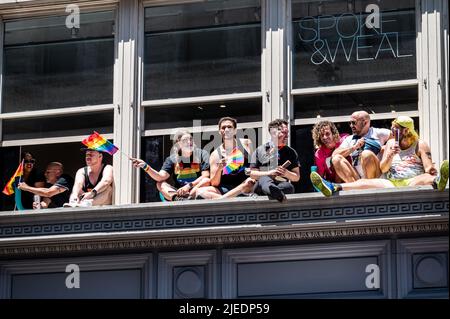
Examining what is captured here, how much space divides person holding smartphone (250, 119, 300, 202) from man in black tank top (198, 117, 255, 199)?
24 cm

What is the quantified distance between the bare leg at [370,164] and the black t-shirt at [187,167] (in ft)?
7.18

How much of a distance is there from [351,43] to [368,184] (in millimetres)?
2299

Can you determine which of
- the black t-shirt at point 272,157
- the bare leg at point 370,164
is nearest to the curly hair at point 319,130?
the black t-shirt at point 272,157

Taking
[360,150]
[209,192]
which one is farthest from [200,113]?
[360,150]

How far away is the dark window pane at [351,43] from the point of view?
20.3 metres

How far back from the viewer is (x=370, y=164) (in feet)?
63.6

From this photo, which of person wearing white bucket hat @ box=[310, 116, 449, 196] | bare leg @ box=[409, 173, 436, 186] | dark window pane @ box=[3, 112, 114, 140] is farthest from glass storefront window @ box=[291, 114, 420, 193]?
dark window pane @ box=[3, 112, 114, 140]

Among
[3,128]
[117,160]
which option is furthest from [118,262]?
[3,128]

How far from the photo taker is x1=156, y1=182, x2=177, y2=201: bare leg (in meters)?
20.2
